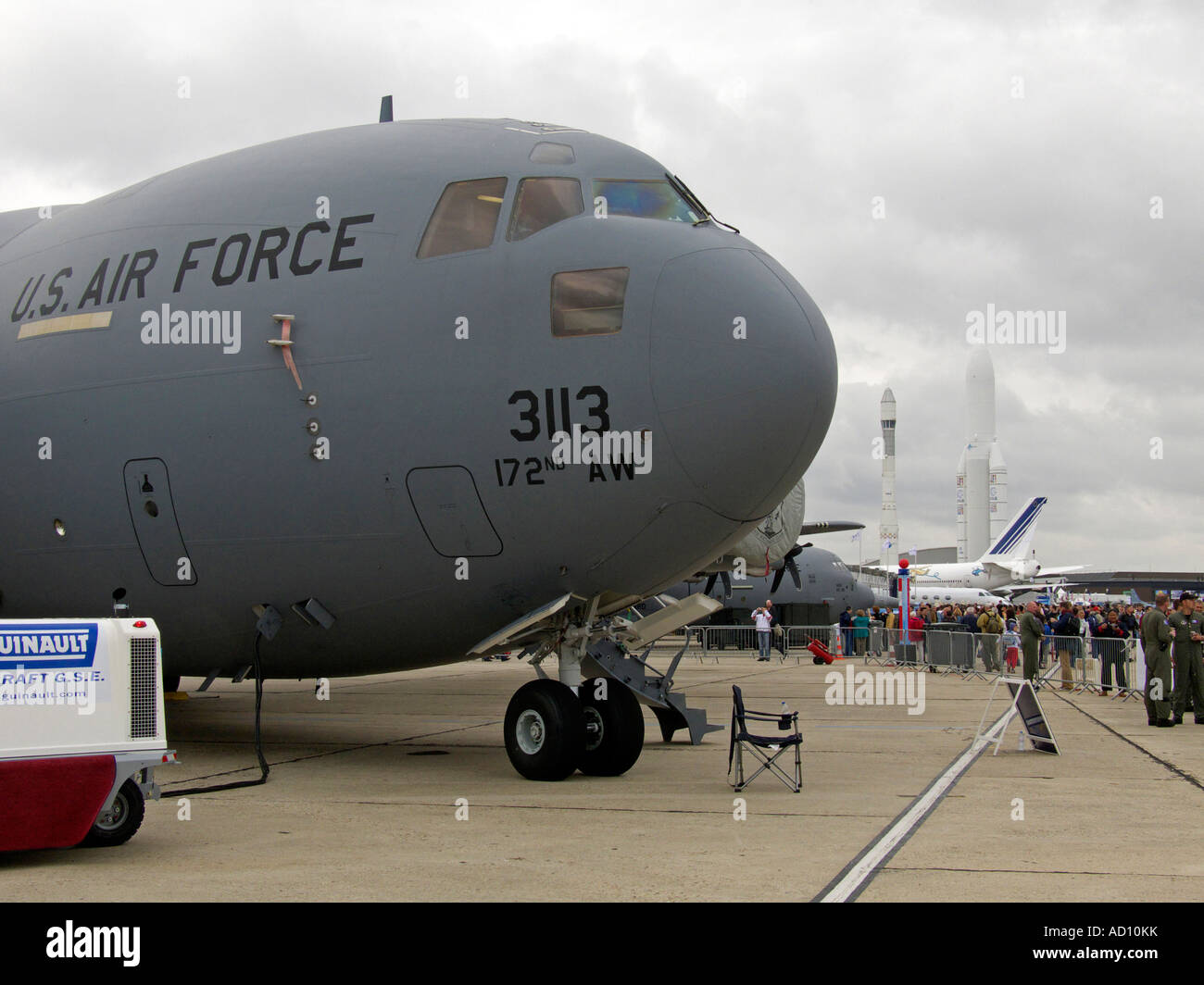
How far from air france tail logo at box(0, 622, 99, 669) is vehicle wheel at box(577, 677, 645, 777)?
4.86 m

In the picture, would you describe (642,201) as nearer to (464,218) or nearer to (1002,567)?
(464,218)

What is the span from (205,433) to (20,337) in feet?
9.80

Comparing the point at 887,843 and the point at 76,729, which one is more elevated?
the point at 76,729

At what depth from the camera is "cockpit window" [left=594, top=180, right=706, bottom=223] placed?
1143cm

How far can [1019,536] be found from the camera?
110 metres

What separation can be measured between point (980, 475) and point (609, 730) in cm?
11871

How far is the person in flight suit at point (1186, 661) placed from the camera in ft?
58.3

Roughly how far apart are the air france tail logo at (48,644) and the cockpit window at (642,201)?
19.0ft

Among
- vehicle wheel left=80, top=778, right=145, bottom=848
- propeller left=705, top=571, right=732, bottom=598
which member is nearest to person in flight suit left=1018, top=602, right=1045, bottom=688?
propeller left=705, top=571, right=732, bottom=598

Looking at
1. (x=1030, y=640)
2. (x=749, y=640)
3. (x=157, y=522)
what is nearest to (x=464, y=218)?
(x=157, y=522)

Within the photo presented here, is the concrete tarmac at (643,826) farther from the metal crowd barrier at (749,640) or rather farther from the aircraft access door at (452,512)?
the metal crowd barrier at (749,640)

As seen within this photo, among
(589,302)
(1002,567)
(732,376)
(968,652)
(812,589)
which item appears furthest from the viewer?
(1002,567)
